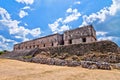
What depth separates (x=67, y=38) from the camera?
47719mm

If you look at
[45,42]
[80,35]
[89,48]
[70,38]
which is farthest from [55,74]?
[45,42]

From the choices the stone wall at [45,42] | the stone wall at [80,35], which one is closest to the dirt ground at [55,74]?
A: the stone wall at [80,35]

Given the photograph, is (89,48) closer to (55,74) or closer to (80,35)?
(80,35)

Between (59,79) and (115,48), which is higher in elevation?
(115,48)

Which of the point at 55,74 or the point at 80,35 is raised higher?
the point at 80,35

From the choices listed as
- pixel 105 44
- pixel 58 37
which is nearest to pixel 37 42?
pixel 58 37

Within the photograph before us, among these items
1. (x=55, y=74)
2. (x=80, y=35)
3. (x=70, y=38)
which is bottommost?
(x=55, y=74)

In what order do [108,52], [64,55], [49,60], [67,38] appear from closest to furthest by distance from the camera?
[49,60]
[108,52]
[64,55]
[67,38]

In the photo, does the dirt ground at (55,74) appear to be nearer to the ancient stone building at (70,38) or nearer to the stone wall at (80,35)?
the stone wall at (80,35)

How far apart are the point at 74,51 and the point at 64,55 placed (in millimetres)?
2183

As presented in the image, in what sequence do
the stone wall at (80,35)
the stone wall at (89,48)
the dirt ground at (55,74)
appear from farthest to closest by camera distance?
the stone wall at (80,35), the stone wall at (89,48), the dirt ground at (55,74)

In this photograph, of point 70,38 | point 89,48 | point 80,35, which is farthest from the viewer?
point 70,38

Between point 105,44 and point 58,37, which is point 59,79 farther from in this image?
point 58,37

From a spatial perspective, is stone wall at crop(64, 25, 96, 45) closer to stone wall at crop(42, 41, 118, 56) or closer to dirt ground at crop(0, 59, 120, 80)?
stone wall at crop(42, 41, 118, 56)
